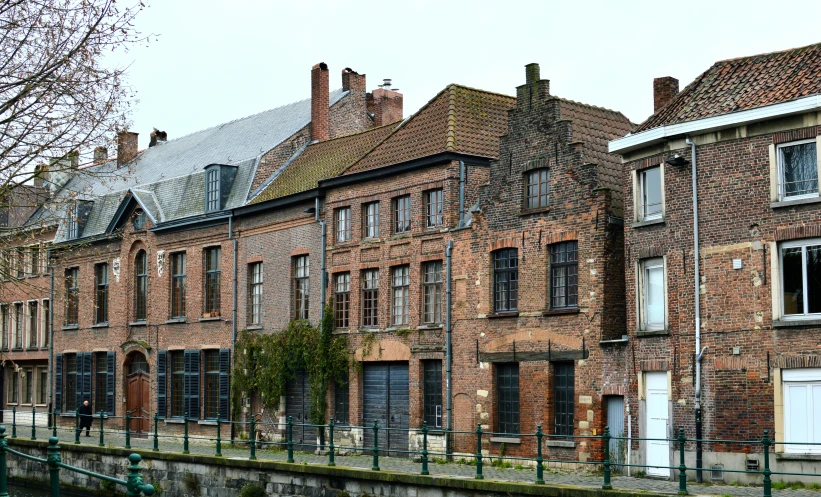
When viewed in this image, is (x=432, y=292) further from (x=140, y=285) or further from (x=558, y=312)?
(x=140, y=285)

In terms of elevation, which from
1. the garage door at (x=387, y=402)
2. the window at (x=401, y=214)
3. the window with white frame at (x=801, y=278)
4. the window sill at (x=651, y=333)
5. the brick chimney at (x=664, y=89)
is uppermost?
the brick chimney at (x=664, y=89)

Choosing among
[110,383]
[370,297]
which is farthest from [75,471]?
[110,383]

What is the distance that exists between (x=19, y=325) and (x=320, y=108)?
1799 cm

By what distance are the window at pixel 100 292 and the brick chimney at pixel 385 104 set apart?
36.2ft

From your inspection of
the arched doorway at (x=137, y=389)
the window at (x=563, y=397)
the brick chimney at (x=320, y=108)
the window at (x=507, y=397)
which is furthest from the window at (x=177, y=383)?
the window at (x=563, y=397)

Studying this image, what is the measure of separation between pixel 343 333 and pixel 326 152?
660 cm

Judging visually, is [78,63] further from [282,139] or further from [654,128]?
[282,139]

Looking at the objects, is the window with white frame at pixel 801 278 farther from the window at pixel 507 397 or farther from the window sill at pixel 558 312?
the window at pixel 507 397

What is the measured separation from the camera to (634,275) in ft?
74.0

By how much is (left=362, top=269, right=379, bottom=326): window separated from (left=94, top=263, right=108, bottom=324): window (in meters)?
14.5

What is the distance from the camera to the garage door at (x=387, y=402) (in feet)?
91.7

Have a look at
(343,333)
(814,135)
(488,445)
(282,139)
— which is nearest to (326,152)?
(282,139)

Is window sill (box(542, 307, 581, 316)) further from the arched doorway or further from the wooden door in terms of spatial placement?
the wooden door

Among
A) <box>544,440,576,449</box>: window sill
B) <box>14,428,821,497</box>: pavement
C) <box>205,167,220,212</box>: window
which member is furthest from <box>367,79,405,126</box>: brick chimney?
<box>544,440,576,449</box>: window sill
